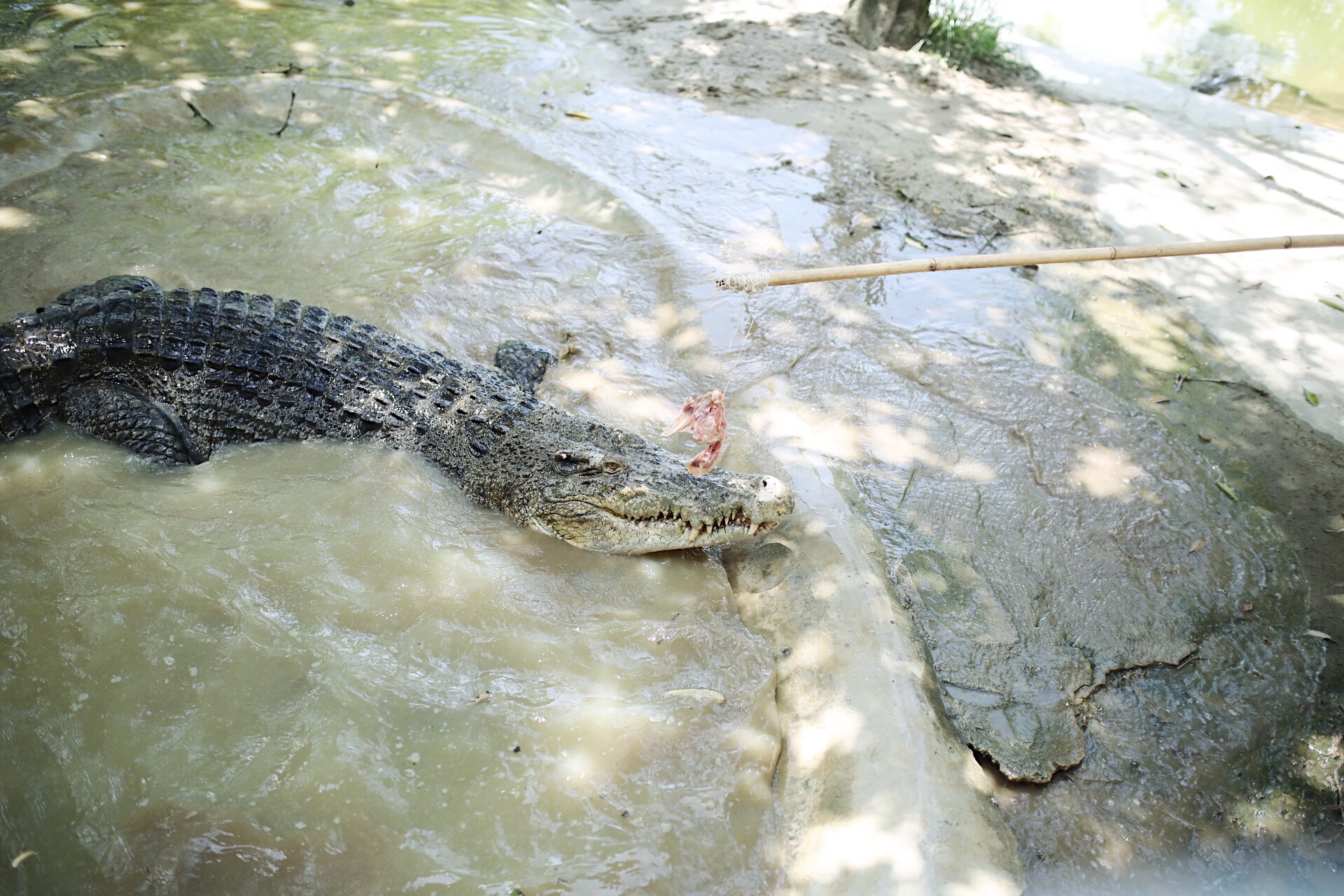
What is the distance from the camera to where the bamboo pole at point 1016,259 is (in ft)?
11.6

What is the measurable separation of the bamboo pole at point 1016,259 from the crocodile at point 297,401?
93 cm

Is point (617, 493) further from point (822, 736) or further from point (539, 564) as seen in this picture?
point (822, 736)

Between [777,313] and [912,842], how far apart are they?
3352 millimetres

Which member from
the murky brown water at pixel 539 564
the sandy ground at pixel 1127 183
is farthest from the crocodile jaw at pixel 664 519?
the sandy ground at pixel 1127 183

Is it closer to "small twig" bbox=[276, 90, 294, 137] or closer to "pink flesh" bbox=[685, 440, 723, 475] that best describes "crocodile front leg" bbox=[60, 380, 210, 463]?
"pink flesh" bbox=[685, 440, 723, 475]

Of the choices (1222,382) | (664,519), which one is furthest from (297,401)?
(1222,382)

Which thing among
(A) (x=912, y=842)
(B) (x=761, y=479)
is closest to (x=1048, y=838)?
(A) (x=912, y=842)

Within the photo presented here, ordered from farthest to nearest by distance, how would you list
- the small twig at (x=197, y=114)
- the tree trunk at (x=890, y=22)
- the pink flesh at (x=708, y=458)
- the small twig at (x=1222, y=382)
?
the tree trunk at (x=890, y=22) < the small twig at (x=197, y=114) < the small twig at (x=1222, y=382) < the pink flesh at (x=708, y=458)

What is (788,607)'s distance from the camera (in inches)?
125

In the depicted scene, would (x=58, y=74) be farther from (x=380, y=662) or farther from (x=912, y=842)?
(x=912, y=842)

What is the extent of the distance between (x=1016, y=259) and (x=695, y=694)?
2590 mm

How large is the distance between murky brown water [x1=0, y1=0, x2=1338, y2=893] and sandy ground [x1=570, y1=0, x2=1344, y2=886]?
13.4 inches

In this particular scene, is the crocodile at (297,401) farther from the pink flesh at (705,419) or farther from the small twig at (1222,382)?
the small twig at (1222,382)

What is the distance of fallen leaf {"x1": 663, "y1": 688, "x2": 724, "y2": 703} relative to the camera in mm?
2836
